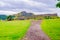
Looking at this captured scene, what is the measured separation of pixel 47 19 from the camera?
55844 millimetres

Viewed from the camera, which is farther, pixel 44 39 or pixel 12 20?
pixel 12 20

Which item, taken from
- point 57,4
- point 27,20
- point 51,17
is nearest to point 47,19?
point 51,17

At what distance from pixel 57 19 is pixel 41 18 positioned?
435 centimetres

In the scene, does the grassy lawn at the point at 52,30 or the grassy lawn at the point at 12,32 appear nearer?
the grassy lawn at the point at 12,32

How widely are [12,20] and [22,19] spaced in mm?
2783

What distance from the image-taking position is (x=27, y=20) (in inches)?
2254

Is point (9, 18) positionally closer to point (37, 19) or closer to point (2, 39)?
point (37, 19)

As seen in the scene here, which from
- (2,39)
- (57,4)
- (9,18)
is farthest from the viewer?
(9,18)

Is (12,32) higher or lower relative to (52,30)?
higher

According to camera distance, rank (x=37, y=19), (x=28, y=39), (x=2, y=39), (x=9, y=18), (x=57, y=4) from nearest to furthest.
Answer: (x=28, y=39)
(x=2, y=39)
(x=57, y=4)
(x=9, y=18)
(x=37, y=19)

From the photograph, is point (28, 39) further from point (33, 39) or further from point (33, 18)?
point (33, 18)

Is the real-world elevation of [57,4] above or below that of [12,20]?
above

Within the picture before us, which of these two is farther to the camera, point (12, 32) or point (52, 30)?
point (52, 30)

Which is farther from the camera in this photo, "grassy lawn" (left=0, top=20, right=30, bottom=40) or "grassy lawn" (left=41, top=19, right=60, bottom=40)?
"grassy lawn" (left=41, top=19, right=60, bottom=40)
